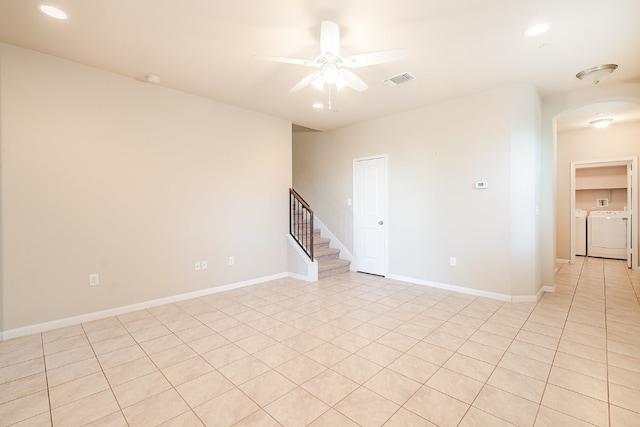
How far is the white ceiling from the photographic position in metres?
2.26

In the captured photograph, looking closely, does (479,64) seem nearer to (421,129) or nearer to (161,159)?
(421,129)

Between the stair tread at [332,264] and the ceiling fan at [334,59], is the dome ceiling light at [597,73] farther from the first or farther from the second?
the stair tread at [332,264]

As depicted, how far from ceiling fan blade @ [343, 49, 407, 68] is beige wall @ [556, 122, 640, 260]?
20.3ft

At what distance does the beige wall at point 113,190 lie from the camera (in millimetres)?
2873

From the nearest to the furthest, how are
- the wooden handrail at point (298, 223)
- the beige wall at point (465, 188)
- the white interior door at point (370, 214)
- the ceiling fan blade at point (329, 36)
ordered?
the ceiling fan blade at point (329, 36) < the beige wall at point (465, 188) < the wooden handrail at point (298, 223) < the white interior door at point (370, 214)

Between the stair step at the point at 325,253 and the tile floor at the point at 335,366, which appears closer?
the tile floor at the point at 335,366

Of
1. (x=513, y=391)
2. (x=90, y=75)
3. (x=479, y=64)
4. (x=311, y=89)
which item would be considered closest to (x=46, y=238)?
(x=90, y=75)

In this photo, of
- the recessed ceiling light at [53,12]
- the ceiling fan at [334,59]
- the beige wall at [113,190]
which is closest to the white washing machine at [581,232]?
the ceiling fan at [334,59]

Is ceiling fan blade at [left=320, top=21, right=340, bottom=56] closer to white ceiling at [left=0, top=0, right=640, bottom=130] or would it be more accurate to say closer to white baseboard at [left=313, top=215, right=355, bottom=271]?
white ceiling at [left=0, top=0, right=640, bottom=130]

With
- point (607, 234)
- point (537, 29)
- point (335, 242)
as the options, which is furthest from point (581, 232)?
point (537, 29)

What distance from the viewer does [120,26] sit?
250cm

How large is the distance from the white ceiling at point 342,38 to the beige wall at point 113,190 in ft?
1.23

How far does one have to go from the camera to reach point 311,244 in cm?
495

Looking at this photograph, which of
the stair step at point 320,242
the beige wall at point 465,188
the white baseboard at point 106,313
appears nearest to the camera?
the white baseboard at point 106,313
